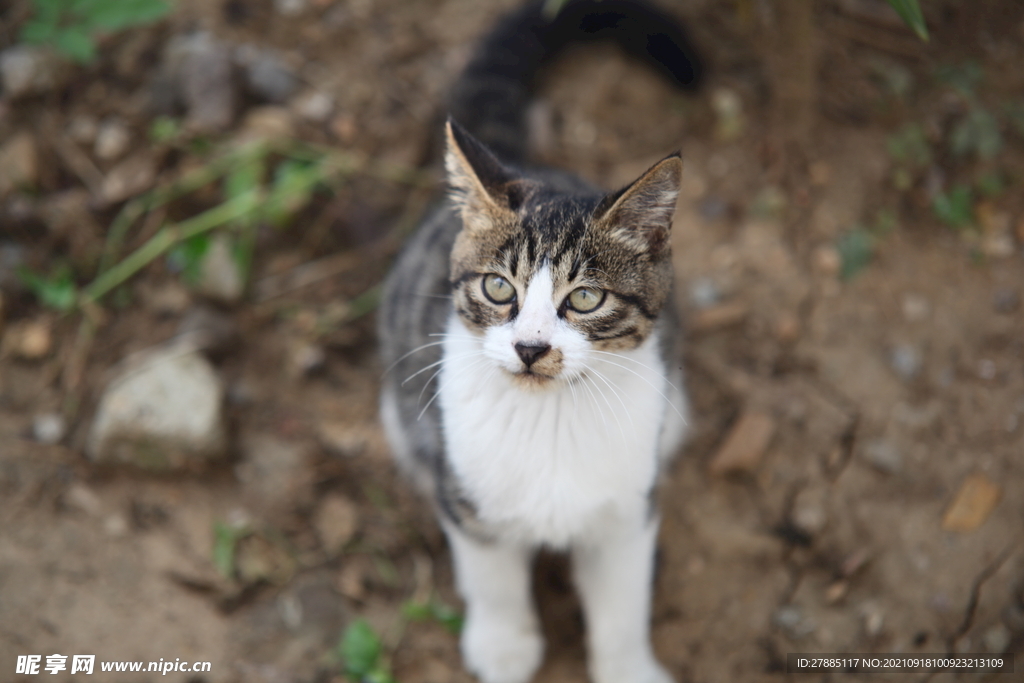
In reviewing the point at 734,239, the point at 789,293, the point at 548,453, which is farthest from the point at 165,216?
the point at 789,293

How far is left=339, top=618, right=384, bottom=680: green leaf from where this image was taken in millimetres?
2297

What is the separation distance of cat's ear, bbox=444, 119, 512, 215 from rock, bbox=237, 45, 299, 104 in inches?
68.4

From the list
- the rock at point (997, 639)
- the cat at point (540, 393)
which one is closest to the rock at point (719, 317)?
the cat at point (540, 393)

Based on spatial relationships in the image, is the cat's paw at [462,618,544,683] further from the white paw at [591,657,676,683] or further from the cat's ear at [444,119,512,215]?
the cat's ear at [444,119,512,215]

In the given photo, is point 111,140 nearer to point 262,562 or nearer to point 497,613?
point 262,562

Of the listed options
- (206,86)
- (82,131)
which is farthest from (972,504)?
(82,131)

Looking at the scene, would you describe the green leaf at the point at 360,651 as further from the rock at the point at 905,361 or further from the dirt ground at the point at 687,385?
the rock at the point at 905,361

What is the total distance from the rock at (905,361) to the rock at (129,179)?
3.25m

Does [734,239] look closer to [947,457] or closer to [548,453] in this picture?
[947,457]

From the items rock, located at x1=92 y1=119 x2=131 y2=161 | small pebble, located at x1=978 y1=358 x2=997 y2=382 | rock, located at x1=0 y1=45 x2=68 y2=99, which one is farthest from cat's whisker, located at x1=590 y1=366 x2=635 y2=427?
rock, located at x1=0 y1=45 x2=68 y2=99

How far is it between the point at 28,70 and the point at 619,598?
10.7 ft

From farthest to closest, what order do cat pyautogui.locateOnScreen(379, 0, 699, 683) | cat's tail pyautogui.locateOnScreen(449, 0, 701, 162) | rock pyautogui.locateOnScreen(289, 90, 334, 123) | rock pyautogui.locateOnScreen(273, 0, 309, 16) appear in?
rock pyautogui.locateOnScreen(273, 0, 309, 16) → rock pyautogui.locateOnScreen(289, 90, 334, 123) → cat's tail pyautogui.locateOnScreen(449, 0, 701, 162) → cat pyautogui.locateOnScreen(379, 0, 699, 683)

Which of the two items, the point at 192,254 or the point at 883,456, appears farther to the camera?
the point at 192,254

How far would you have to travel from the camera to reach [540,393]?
1879 mm
